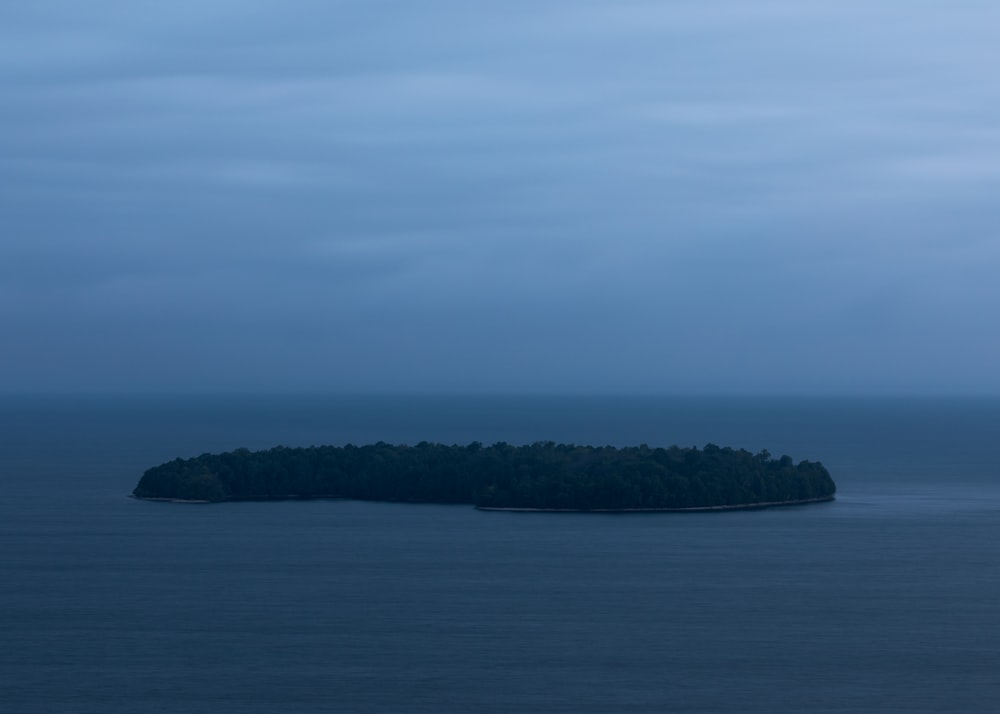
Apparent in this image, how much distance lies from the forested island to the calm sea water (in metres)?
2.34

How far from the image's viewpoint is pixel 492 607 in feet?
149

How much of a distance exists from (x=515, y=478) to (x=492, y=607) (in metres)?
32.4

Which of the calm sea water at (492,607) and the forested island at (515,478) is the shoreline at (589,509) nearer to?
the forested island at (515,478)

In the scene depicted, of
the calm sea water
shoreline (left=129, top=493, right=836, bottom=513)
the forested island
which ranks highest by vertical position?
the forested island

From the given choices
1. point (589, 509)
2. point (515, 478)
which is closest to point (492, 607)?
point (589, 509)

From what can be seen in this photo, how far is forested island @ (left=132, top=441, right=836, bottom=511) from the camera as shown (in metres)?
75.6

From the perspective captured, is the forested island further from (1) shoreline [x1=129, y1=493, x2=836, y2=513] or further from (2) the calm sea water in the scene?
(2) the calm sea water

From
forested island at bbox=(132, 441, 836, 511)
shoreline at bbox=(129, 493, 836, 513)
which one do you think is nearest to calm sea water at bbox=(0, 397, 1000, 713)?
shoreline at bbox=(129, 493, 836, 513)

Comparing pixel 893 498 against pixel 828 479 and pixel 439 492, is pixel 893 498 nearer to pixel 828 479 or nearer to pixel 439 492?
pixel 828 479

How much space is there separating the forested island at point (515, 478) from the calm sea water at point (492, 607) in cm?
234

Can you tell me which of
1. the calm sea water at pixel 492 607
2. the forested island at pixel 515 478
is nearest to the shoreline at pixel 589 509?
the forested island at pixel 515 478

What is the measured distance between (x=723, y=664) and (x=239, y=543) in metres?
29.7

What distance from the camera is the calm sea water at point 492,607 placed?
34.1 meters

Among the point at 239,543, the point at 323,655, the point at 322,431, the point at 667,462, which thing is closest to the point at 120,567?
the point at 239,543
